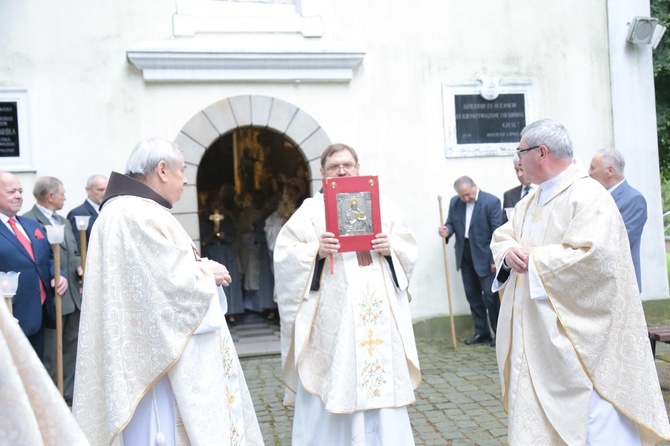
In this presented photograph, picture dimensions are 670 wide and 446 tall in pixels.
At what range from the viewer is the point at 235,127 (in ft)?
26.1

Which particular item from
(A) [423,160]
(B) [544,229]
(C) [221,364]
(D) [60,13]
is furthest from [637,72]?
(C) [221,364]

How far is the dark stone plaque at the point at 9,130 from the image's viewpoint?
7328 mm

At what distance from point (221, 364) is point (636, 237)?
12.2 feet

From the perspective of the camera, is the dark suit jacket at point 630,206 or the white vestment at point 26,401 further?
the dark suit jacket at point 630,206

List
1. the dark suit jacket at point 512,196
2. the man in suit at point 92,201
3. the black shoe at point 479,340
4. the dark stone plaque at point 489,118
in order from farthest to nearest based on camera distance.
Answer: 1. the dark stone plaque at point 489,118
2. the black shoe at point 479,340
3. the dark suit jacket at point 512,196
4. the man in suit at point 92,201

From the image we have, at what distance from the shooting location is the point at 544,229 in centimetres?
372

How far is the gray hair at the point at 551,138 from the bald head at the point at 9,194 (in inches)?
149

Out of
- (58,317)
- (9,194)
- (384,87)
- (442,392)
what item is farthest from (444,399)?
(384,87)

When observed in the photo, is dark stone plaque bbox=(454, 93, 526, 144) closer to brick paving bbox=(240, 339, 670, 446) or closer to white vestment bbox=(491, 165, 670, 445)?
brick paving bbox=(240, 339, 670, 446)

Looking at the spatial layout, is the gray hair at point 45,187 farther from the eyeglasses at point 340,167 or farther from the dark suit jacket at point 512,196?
the dark suit jacket at point 512,196

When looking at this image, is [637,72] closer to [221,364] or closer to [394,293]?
[394,293]

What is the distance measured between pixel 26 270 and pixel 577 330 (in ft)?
13.2

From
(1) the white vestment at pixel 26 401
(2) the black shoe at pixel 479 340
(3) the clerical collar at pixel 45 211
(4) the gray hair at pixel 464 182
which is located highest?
(4) the gray hair at pixel 464 182

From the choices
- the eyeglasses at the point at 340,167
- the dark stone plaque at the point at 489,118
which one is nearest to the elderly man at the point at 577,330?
the eyeglasses at the point at 340,167
